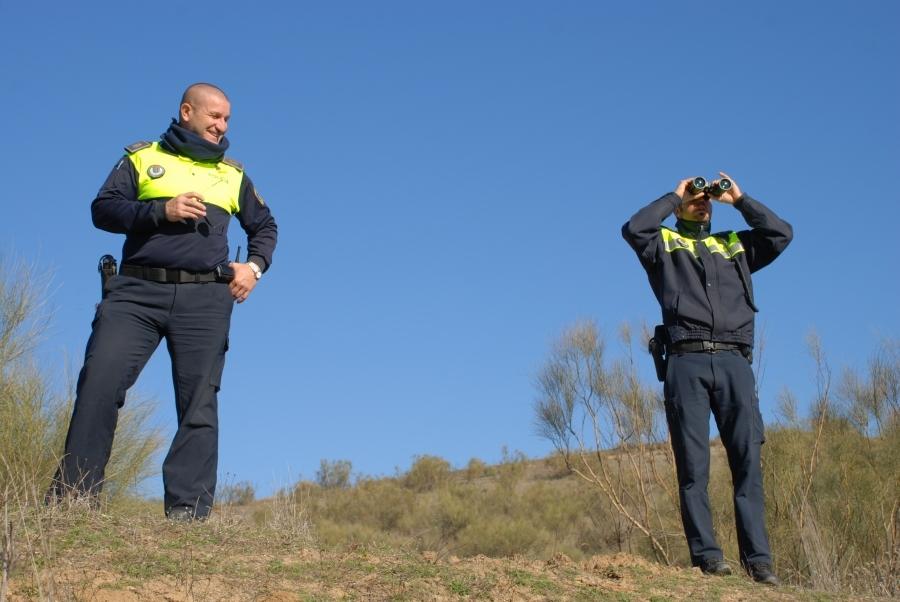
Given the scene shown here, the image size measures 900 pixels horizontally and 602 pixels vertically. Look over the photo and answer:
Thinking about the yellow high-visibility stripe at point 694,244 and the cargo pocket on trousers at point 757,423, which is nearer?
the cargo pocket on trousers at point 757,423

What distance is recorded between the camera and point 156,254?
522 centimetres

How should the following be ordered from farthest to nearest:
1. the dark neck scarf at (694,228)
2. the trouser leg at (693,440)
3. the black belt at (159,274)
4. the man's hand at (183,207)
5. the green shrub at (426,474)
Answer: the green shrub at (426,474)
the dark neck scarf at (694,228)
the trouser leg at (693,440)
the black belt at (159,274)
the man's hand at (183,207)

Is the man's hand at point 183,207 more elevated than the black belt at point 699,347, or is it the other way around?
the man's hand at point 183,207

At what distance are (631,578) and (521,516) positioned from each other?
40.5ft

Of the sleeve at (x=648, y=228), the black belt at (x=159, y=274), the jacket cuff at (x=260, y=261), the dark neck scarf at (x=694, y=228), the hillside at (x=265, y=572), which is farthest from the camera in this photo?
the dark neck scarf at (x=694, y=228)

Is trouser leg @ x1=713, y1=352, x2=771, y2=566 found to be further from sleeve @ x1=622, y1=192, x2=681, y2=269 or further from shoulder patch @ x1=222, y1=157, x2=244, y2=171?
shoulder patch @ x1=222, y1=157, x2=244, y2=171

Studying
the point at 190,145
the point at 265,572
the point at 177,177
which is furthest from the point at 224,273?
the point at 265,572

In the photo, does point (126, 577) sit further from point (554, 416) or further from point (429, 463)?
point (429, 463)

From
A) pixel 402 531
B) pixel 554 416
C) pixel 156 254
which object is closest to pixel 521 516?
pixel 402 531

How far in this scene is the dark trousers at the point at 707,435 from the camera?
5516 millimetres

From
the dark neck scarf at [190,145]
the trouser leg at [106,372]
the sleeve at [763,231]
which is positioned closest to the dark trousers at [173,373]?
the trouser leg at [106,372]

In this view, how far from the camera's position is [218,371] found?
536 cm

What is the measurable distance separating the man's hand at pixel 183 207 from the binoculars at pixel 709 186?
2999 mm

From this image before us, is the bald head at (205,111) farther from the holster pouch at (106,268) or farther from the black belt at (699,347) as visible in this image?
the black belt at (699,347)
